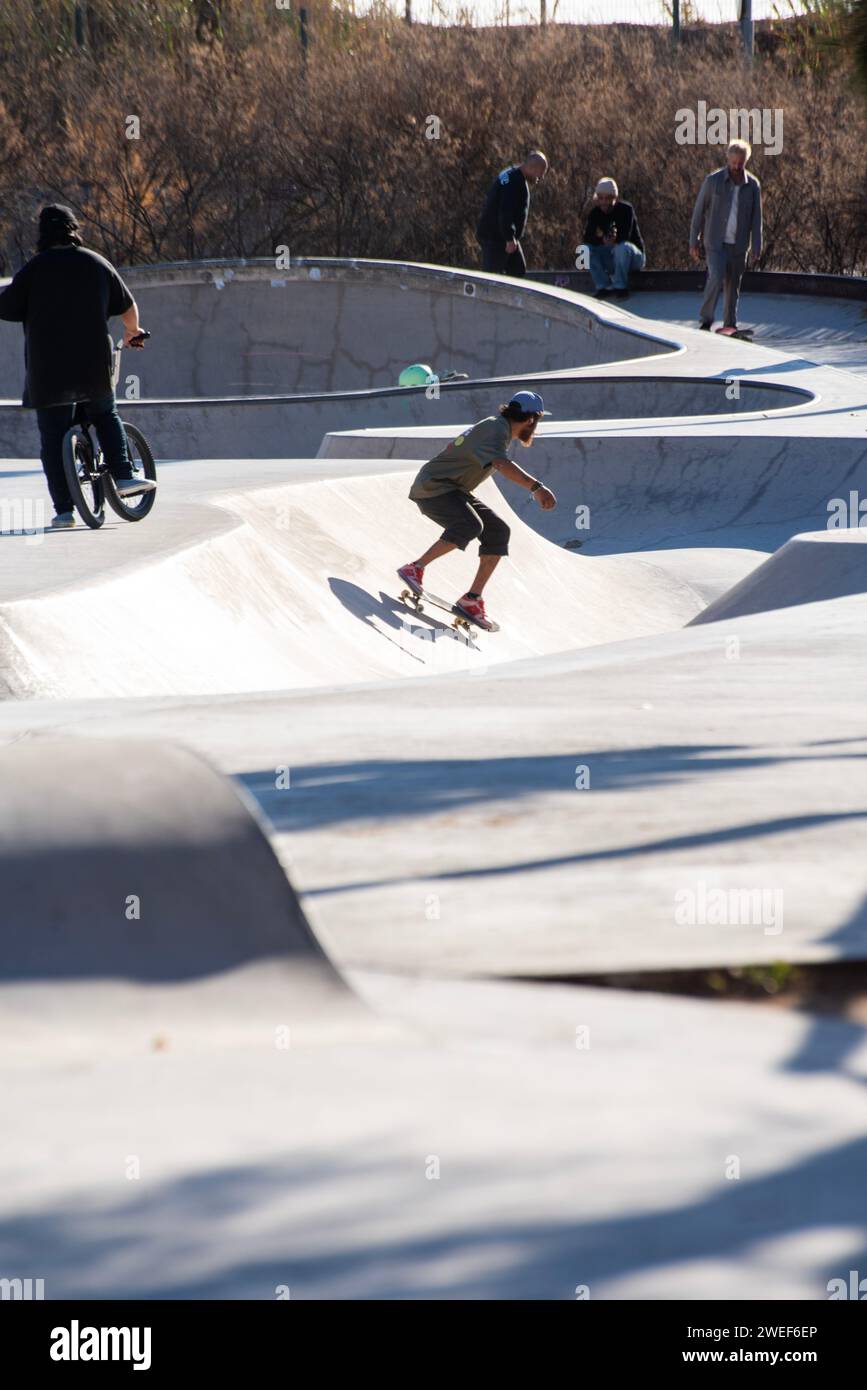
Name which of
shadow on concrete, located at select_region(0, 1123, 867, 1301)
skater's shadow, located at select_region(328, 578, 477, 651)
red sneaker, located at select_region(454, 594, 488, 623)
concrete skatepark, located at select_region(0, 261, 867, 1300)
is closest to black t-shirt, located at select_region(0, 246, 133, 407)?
concrete skatepark, located at select_region(0, 261, 867, 1300)

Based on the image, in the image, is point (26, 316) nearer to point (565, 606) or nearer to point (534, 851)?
point (565, 606)

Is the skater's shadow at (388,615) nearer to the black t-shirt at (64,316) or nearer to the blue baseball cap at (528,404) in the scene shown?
the blue baseball cap at (528,404)

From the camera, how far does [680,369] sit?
16656 mm

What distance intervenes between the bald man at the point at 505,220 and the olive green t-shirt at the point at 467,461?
11.1 m

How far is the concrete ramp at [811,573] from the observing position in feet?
27.6

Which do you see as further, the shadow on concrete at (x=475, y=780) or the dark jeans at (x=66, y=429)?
the dark jeans at (x=66, y=429)

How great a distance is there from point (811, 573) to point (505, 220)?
14.0 metres

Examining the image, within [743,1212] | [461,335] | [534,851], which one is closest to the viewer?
[743,1212]

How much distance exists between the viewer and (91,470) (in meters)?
8.62

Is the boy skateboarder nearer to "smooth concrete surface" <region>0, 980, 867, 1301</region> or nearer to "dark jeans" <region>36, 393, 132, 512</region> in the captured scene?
"dark jeans" <region>36, 393, 132, 512</region>

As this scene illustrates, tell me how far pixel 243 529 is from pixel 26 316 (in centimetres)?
163

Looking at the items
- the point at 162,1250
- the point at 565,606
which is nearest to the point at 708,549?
the point at 565,606

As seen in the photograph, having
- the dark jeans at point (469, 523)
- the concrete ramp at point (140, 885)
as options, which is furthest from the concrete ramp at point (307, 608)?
the concrete ramp at point (140, 885)
